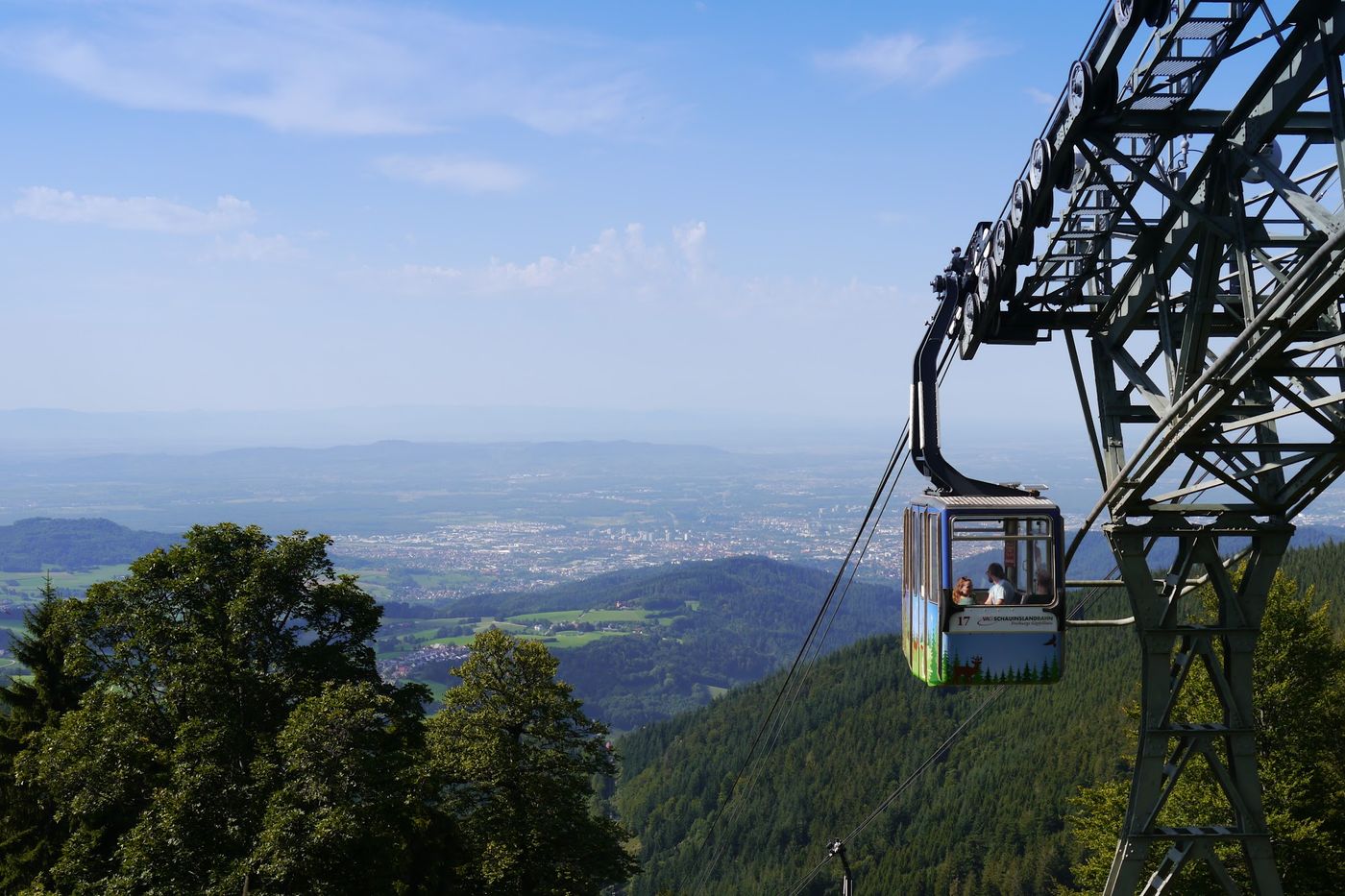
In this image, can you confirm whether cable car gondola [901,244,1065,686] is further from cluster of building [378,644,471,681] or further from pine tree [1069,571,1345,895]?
cluster of building [378,644,471,681]

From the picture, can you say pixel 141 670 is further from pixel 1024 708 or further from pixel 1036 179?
pixel 1024 708

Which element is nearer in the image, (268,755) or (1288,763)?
(268,755)

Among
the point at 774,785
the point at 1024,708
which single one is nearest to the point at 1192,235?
the point at 1024,708

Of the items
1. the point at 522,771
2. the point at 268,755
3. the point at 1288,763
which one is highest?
the point at 268,755

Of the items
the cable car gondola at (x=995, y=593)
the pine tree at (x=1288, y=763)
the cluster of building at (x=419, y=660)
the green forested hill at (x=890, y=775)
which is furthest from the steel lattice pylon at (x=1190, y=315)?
the cluster of building at (x=419, y=660)

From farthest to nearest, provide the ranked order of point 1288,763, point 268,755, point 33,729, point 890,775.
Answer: point 890,775 → point 33,729 → point 1288,763 → point 268,755

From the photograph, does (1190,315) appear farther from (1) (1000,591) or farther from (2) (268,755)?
(2) (268,755)

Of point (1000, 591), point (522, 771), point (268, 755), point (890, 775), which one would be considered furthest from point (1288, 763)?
point (890, 775)

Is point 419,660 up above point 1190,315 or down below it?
A: below
